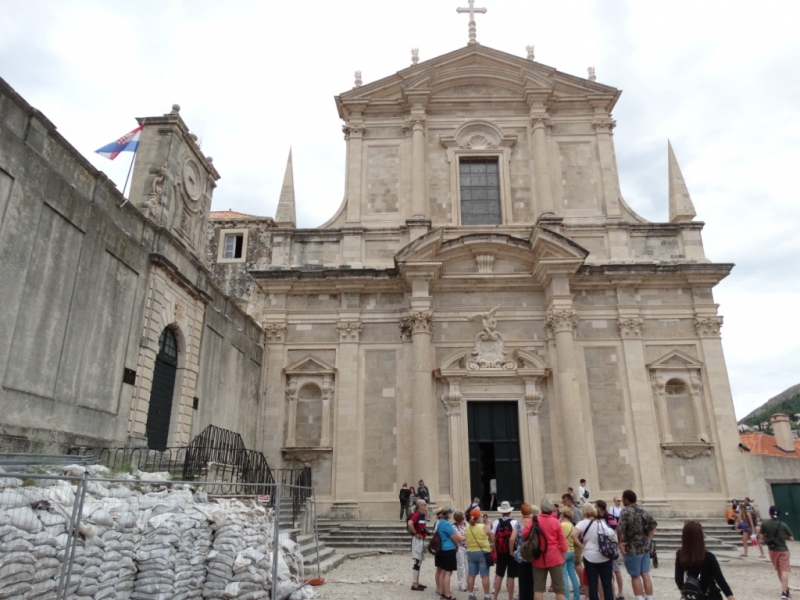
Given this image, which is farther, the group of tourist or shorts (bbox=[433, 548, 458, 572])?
shorts (bbox=[433, 548, 458, 572])

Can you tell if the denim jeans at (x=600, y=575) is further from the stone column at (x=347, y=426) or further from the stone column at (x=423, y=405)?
the stone column at (x=347, y=426)

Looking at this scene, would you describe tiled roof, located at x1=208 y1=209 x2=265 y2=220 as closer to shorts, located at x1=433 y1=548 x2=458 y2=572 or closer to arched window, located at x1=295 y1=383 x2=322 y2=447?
arched window, located at x1=295 y1=383 x2=322 y2=447

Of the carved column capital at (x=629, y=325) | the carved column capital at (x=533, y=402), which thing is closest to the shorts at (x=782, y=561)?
the carved column capital at (x=533, y=402)

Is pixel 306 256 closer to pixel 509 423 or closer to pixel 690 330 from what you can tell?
pixel 509 423

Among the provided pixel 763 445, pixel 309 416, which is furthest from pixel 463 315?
pixel 763 445

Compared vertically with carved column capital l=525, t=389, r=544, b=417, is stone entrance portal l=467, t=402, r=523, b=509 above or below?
below

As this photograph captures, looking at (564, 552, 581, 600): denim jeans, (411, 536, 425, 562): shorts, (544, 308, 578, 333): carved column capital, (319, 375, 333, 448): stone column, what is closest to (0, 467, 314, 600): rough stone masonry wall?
(411, 536, 425, 562): shorts

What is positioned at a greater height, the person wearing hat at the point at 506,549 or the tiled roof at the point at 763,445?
the tiled roof at the point at 763,445

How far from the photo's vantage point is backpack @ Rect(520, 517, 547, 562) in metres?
6.95

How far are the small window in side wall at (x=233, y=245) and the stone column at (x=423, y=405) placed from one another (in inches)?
546

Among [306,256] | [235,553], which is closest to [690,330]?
[306,256]

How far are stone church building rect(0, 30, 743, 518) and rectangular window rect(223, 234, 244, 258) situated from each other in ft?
32.8

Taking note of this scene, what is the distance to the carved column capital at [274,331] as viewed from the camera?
17.8 m

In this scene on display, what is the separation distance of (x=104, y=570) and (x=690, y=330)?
1650 centimetres
